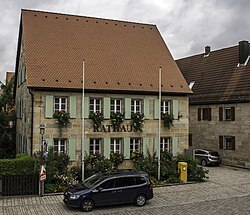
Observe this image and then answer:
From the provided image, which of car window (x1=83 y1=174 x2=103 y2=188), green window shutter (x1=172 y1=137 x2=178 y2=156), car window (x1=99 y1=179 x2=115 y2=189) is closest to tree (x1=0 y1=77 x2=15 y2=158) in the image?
green window shutter (x1=172 y1=137 x2=178 y2=156)

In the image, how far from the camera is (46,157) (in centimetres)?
2073

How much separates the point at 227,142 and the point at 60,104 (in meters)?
16.7

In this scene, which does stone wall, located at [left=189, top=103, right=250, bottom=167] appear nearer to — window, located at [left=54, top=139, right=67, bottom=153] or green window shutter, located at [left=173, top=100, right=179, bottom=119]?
green window shutter, located at [left=173, top=100, right=179, bottom=119]

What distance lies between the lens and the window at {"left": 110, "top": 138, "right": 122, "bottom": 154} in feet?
80.6

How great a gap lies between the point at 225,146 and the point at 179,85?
31.0ft

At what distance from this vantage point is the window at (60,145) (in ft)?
75.6

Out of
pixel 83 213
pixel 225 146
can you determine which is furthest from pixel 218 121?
pixel 83 213

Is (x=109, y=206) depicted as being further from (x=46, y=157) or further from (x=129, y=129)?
(x=129, y=129)

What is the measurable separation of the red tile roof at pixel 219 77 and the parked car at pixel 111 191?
16.1 meters

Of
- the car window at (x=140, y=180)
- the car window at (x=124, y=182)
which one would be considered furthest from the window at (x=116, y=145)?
the car window at (x=124, y=182)

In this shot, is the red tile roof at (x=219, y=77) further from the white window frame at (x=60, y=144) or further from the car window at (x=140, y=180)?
the car window at (x=140, y=180)

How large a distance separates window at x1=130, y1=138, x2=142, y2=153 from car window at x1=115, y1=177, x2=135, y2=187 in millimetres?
7502

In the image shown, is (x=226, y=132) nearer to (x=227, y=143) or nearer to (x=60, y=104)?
(x=227, y=143)

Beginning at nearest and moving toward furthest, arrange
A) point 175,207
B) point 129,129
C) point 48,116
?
point 175,207 → point 48,116 → point 129,129
